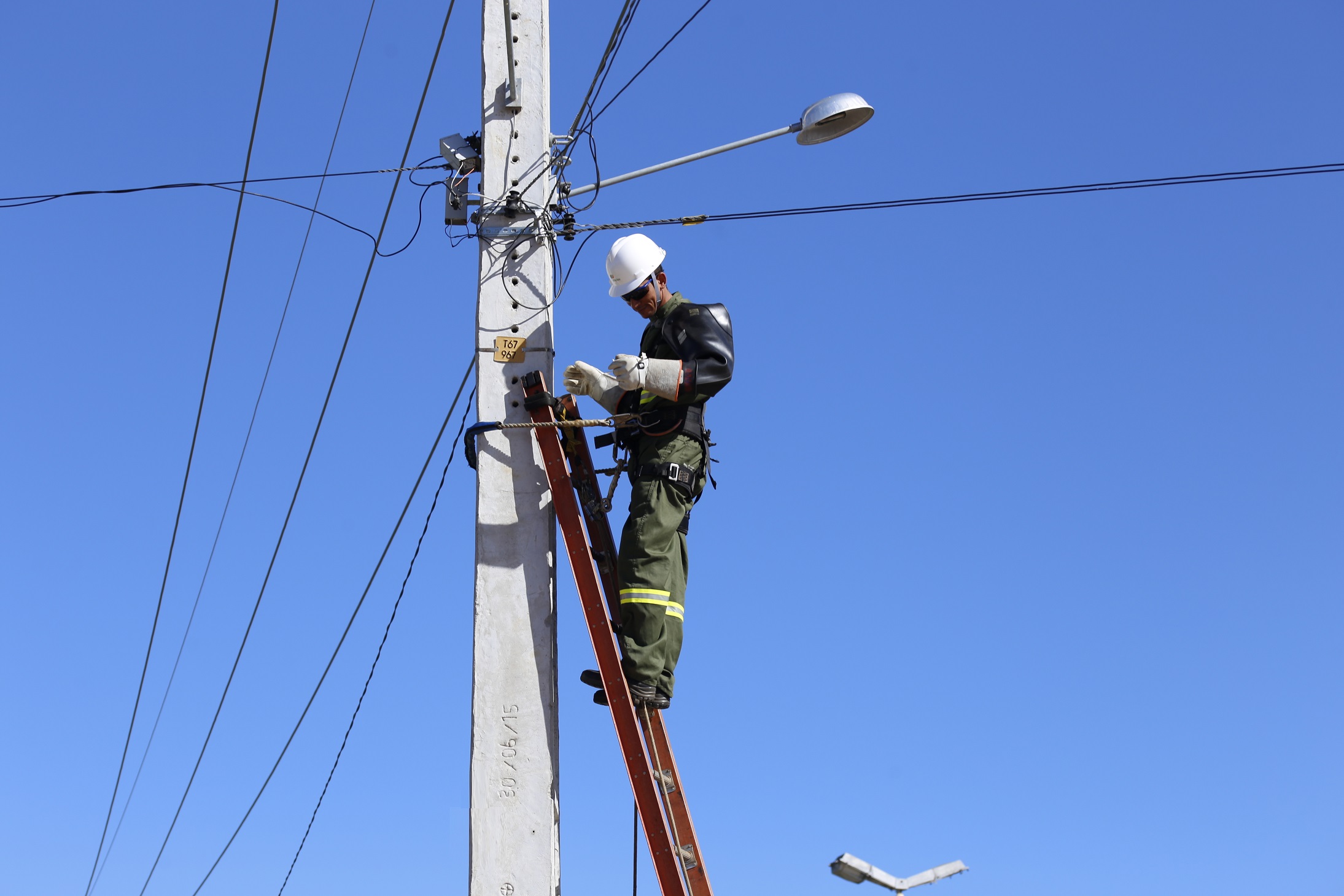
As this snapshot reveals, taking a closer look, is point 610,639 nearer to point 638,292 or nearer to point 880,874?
point 638,292

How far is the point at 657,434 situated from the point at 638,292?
0.70m

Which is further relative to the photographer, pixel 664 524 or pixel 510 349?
pixel 510 349

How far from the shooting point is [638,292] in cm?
656

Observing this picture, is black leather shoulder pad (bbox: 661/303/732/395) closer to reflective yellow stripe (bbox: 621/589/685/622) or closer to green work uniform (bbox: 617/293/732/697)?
green work uniform (bbox: 617/293/732/697)

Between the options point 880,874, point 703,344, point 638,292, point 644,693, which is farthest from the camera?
point 880,874

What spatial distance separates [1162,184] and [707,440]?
10.5 ft

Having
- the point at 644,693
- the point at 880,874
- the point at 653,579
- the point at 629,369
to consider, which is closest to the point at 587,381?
the point at 629,369

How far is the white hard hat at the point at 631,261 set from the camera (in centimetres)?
651

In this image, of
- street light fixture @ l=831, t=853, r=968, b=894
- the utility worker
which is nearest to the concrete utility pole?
the utility worker

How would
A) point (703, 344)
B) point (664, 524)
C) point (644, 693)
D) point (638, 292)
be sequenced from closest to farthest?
point (644, 693)
point (664, 524)
point (703, 344)
point (638, 292)

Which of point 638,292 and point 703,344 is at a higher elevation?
point 638,292

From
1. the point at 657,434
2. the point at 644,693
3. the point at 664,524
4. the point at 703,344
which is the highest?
the point at 703,344

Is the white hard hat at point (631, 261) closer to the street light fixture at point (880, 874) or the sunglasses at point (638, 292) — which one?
the sunglasses at point (638, 292)

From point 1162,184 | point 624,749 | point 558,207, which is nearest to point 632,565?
point 624,749
